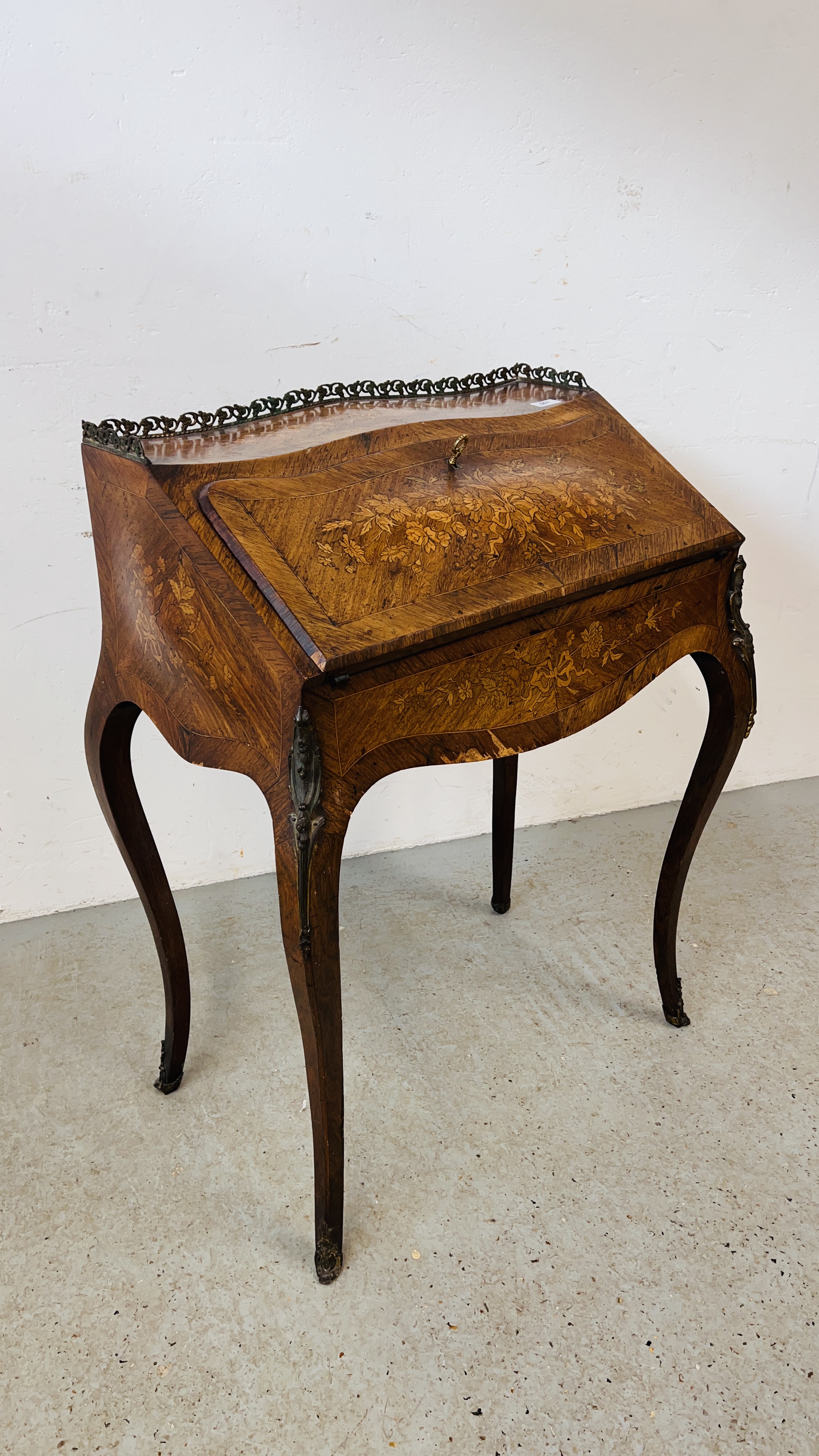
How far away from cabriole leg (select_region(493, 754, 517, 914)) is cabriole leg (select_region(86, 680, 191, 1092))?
64 centimetres

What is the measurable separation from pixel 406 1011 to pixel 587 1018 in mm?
306

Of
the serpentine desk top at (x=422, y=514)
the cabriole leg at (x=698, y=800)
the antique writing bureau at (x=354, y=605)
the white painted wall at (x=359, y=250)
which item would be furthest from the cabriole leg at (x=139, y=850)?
the cabriole leg at (x=698, y=800)

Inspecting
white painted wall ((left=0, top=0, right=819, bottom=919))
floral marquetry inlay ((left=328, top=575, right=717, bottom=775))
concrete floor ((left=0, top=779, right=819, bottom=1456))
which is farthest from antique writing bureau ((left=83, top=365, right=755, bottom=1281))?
white painted wall ((left=0, top=0, right=819, bottom=919))

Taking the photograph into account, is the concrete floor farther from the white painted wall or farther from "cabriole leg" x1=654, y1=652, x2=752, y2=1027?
the white painted wall

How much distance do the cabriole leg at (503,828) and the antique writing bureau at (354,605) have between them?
1.54 feet

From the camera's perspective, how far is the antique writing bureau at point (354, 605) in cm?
98

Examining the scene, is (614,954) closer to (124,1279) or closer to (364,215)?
(124,1279)

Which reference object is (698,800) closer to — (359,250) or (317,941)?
(317,941)

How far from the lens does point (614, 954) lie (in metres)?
1.81

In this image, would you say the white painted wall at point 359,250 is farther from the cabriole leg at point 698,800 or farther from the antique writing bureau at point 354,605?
the cabriole leg at point 698,800

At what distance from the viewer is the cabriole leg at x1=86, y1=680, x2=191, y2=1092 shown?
132cm

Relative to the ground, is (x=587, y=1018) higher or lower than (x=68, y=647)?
lower

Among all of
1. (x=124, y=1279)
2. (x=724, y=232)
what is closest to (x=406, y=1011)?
(x=124, y=1279)

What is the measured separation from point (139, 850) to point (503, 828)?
0.73 m
